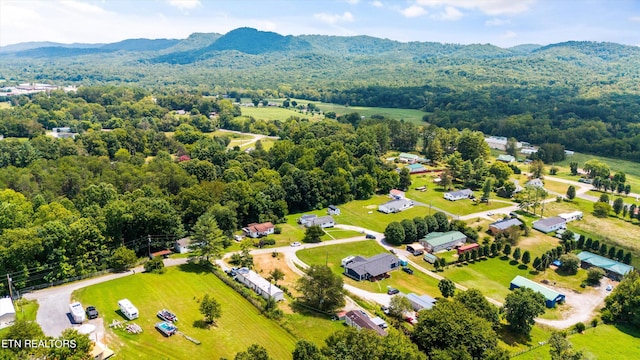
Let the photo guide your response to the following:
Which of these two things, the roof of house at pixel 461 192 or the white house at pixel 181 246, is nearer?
the white house at pixel 181 246

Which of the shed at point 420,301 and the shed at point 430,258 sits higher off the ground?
the shed at point 420,301

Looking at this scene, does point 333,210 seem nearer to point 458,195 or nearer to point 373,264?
point 373,264

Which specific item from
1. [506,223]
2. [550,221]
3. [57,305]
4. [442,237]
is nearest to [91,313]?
[57,305]

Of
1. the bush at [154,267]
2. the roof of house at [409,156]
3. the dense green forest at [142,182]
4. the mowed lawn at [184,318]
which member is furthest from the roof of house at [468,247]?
the roof of house at [409,156]

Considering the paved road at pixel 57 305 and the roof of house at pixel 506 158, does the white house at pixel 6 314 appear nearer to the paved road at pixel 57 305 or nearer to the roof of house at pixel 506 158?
the paved road at pixel 57 305

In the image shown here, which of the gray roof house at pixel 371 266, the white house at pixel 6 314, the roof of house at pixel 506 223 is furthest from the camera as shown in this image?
the roof of house at pixel 506 223
